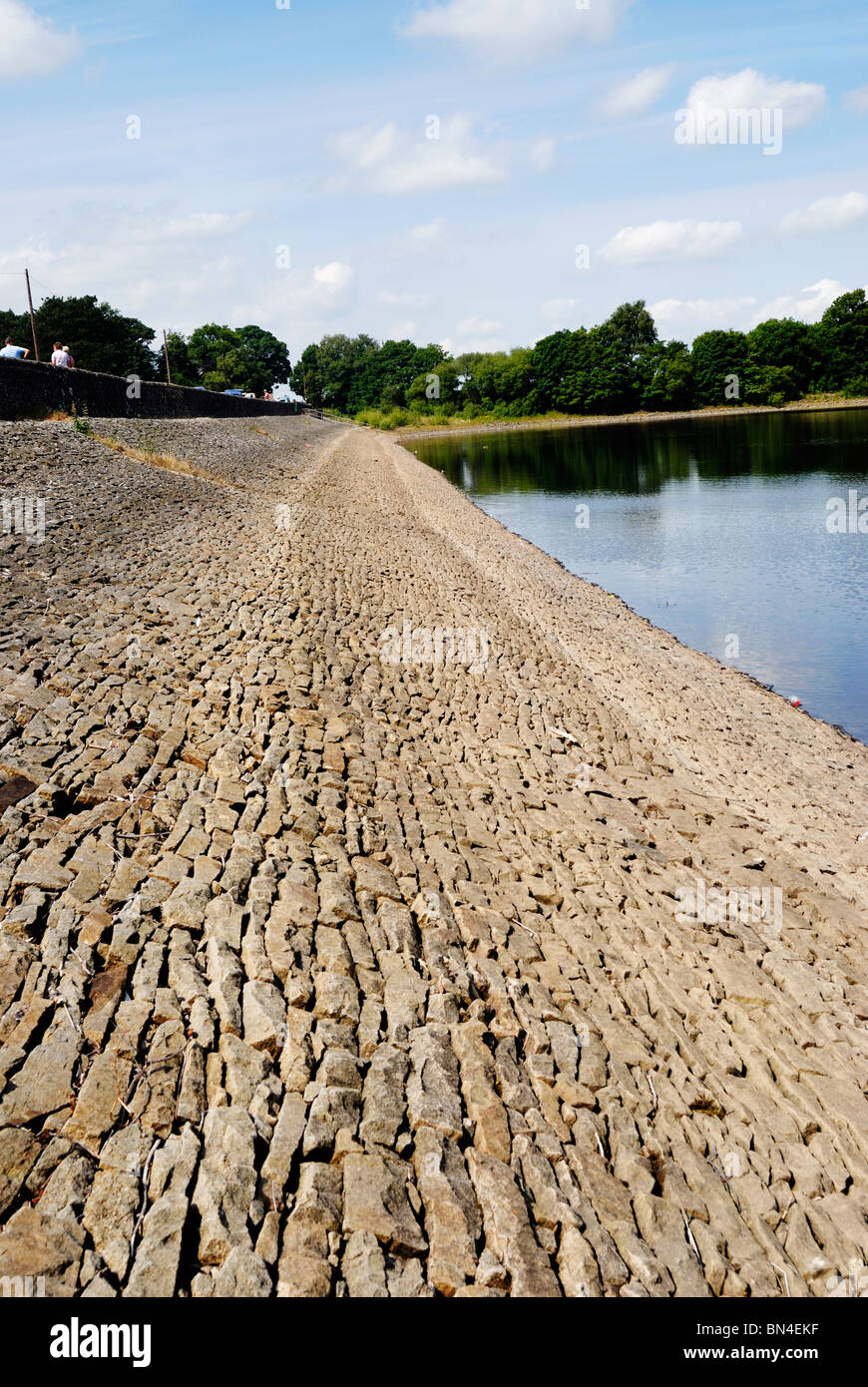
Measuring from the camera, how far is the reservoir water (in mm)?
19141

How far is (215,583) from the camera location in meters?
14.7

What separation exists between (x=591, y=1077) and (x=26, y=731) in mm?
5278

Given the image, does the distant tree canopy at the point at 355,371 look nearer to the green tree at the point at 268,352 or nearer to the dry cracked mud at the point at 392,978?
the green tree at the point at 268,352

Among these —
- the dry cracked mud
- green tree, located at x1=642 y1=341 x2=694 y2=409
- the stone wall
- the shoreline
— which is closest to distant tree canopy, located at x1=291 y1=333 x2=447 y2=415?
the shoreline

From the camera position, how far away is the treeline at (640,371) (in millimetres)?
108812

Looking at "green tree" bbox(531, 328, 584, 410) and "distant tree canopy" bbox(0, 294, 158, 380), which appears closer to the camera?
"distant tree canopy" bbox(0, 294, 158, 380)

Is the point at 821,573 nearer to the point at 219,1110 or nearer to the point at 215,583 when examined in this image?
the point at 215,583

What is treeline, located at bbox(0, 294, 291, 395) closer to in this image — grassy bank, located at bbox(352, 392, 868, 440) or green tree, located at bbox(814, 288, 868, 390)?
grassy bank, located at bbox(352, 392, 868, 440)

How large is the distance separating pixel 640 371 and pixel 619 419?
25.1ft

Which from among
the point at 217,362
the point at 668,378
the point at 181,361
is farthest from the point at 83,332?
the point at 668,378

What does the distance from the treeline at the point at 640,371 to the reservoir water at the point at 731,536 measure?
145 feet

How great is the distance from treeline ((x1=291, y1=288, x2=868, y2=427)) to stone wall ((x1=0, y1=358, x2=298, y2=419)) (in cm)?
7775

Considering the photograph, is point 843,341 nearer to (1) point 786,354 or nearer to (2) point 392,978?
(1) point 786,354

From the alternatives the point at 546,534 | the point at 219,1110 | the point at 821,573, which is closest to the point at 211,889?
the point at 219,1110
